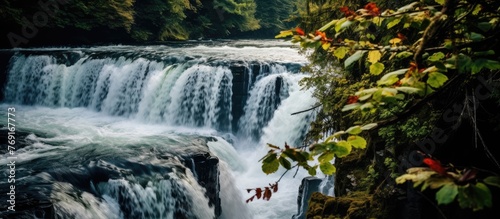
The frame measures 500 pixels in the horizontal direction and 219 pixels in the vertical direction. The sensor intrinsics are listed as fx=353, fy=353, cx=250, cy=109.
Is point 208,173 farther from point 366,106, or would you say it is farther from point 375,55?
point 366,106

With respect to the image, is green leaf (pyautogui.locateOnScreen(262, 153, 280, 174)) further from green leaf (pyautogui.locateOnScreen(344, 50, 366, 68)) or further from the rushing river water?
the rushing river water

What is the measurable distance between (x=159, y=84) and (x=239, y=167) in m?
5.07

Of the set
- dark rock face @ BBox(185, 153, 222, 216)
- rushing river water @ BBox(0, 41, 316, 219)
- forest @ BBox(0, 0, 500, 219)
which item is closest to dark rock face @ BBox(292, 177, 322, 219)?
forest @ BBox(0, 0, 500, 219)

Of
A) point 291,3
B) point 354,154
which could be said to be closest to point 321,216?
point 354,154

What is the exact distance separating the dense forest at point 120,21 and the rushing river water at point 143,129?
95.3 inches

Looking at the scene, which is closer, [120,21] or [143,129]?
[143,129]

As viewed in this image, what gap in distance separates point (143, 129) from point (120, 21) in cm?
1217

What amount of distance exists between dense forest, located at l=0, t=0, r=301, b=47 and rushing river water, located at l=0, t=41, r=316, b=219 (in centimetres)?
242

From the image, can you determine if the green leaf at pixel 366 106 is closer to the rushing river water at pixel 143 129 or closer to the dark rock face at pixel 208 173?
the rushing river water at pixel 143 129

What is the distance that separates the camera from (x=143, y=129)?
11773 mm

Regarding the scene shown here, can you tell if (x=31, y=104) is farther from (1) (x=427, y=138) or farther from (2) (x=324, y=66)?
(1) (x=427, y=138)

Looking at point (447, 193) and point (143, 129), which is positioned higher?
point (447, 193)

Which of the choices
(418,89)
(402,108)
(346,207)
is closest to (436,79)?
(418,89)

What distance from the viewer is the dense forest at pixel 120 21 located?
1728 centimetres
